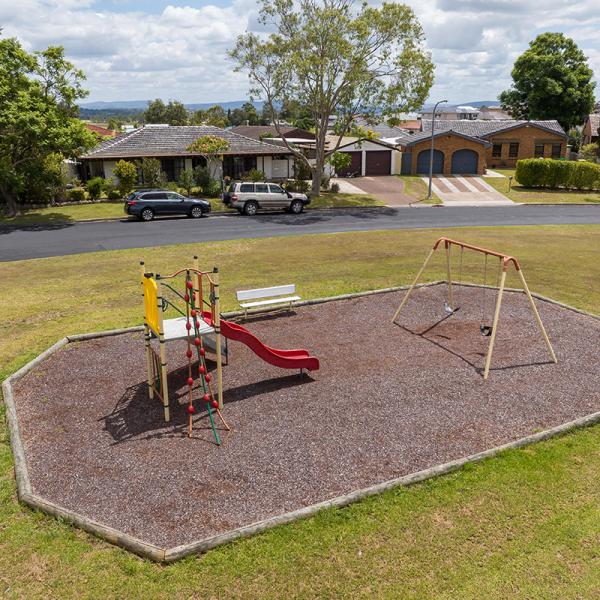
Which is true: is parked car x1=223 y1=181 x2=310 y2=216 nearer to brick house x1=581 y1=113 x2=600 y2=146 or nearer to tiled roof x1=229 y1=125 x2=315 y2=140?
tiled roof x1=229 y1=125 x2=315 y2=140

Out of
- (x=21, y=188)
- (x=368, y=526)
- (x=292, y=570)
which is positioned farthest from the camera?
(x=21, y=188)

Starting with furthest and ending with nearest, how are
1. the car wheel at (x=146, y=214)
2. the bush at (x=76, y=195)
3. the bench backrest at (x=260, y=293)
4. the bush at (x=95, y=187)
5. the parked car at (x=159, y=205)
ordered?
the bush at (x=95, y=187), the bush at (x=76, y=195), the car wheel at (x=146, y=214), the parked car at (x=159, y=205), the bench backrest at (x=260, y=293)

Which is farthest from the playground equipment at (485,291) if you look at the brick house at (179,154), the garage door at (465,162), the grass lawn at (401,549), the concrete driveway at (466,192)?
the garage door at (465,162)

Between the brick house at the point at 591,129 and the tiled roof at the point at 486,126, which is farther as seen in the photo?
the brick house at the point at 591,129

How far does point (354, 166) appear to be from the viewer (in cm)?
5125

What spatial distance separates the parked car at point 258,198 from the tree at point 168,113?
8087cm

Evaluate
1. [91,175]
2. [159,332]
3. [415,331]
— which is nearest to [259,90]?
[91,175]

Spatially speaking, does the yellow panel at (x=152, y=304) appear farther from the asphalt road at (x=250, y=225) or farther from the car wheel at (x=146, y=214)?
the car wheel at (x=146, y=214)

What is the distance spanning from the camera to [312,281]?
17.8 m

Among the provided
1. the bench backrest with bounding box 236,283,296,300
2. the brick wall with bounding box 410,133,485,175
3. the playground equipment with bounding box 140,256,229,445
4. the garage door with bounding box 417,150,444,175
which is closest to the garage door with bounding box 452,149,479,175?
the brick wall with bounding box 410,133,485,175

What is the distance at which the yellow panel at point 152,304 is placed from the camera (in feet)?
30.1

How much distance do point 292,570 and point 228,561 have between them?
0.75m

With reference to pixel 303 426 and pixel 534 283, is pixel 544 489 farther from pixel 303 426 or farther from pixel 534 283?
pixel 534 283

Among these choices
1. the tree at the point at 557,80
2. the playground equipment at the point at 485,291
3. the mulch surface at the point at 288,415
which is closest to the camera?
the mulch surface at the point at 288,415
